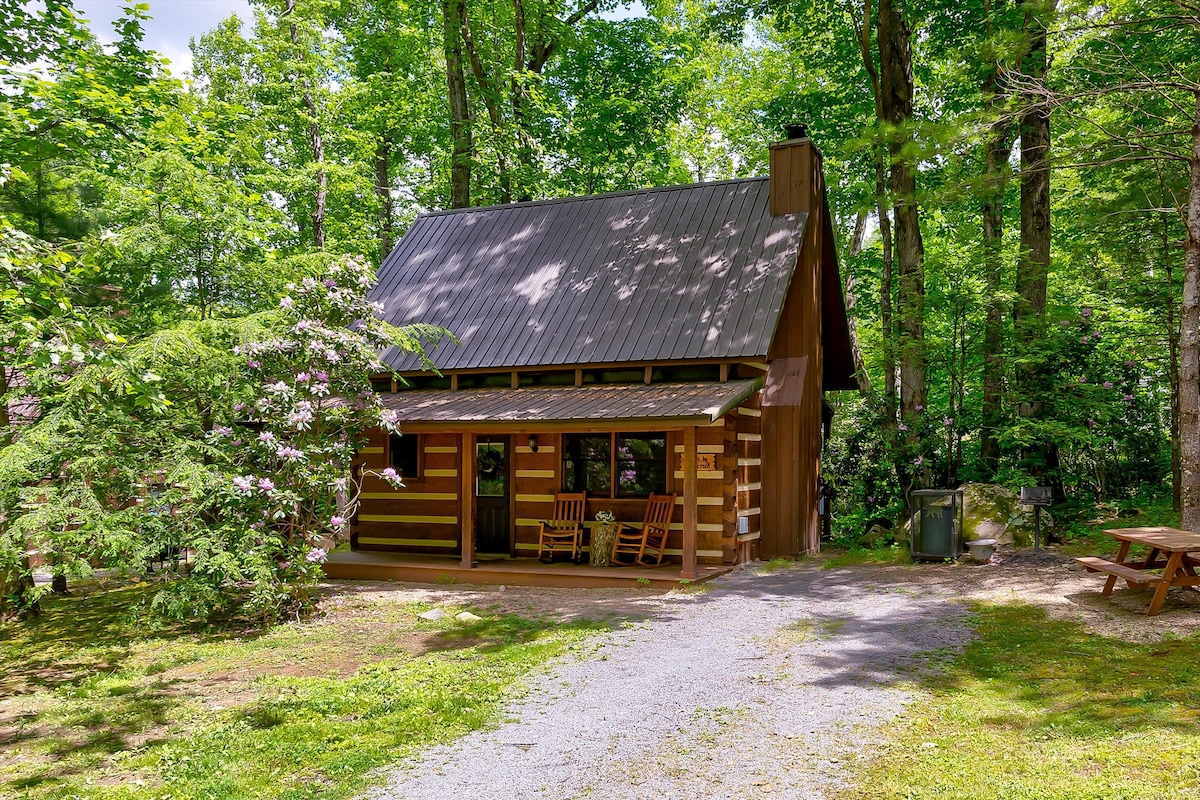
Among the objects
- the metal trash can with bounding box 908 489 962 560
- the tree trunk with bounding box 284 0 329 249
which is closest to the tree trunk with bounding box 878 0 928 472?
the metal trash can with bounding box 908 489 962 560

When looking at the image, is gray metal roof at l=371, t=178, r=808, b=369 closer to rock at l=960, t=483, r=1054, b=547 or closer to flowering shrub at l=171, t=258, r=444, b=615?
flowering shrub at l=171, t=258, r=444, b=615

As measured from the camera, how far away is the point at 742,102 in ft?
94.2

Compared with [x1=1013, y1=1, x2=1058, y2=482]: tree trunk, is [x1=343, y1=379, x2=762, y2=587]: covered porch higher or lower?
lower

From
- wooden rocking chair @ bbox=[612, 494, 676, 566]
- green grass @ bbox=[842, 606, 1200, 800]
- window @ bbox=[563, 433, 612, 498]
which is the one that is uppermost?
window @ bbox=[563, 433, 612, 498]

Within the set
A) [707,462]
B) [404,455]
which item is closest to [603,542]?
[707,462]

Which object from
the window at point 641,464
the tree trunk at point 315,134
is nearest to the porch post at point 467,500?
the window at point 641,464

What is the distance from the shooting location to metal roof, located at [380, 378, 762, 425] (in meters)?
11.2

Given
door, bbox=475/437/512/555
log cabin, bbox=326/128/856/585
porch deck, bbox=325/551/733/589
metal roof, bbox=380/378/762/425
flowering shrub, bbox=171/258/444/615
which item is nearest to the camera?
flowering shrub, bbox=171/258/444/615

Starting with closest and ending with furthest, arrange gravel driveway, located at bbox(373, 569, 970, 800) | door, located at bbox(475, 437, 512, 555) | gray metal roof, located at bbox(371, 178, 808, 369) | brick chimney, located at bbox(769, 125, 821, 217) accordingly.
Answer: gravel driveway, located at bbox(373, 569, 970, 800), gray metal roof, located at bbox(371, 178, 808, 369), door, located at bbox(475, 437, 512, 555), brick chimney, located at bbox(769, 125, 821, 217)

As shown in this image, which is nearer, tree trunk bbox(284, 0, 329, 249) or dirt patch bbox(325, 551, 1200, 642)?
dirt patch bbox(325, 551, 1200, 642)

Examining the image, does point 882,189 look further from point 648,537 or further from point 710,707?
point 710,707

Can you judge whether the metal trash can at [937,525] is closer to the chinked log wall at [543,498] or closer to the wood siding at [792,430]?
the wood siding at [792,430]

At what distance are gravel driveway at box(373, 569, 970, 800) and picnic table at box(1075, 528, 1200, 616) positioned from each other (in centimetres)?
160

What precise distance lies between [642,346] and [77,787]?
941cm
